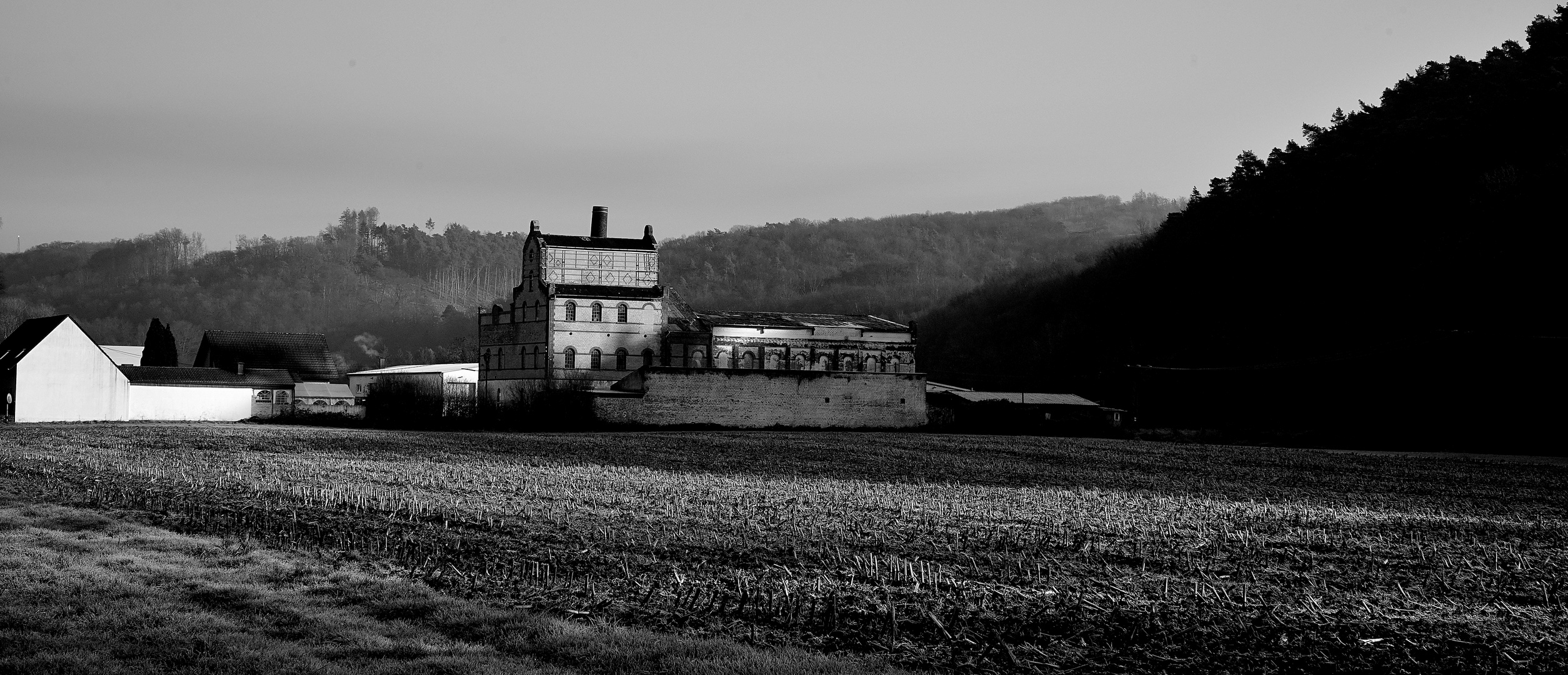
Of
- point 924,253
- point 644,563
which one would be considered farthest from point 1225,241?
point 924,253

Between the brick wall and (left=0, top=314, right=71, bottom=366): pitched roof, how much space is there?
23988 millimetres

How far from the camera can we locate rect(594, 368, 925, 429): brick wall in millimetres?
58531

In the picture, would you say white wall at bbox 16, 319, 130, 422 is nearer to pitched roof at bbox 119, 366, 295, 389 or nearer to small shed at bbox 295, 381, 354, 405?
pitched roof at bbox 119, 366, 295, 389

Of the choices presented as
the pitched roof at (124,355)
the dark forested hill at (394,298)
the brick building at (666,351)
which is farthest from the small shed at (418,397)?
the dark forested hill at (394,298)

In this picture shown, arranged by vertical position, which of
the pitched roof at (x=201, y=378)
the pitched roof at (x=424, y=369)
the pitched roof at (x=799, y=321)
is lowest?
the pitched roof at (x=201, y=378)

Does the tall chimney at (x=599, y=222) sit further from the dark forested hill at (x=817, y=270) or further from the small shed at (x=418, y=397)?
the dark forested hill at (x=817, y=270)

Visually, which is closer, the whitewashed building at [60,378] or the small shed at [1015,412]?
the whitewashed building at [60,378]

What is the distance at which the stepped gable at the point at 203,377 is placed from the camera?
208ft

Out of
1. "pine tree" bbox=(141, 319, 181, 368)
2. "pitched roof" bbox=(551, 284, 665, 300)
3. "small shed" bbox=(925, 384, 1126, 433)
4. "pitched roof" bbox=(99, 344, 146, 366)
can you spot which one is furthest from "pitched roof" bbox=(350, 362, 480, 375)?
"small shed" bbox=(925, 384, 1126, 433)

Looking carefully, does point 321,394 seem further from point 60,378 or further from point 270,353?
point 60,378

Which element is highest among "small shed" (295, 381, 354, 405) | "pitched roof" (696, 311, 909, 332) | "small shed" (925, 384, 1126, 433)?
"pitched roof" (696, 311, 909, 332)

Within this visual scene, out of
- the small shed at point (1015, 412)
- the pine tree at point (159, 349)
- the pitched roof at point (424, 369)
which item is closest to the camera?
the small shed at point (1015, 412)

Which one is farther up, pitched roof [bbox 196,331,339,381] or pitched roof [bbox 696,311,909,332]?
pitched roof [bbox 696,311,909,332]

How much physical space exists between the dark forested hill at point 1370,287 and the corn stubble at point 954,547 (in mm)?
18748
